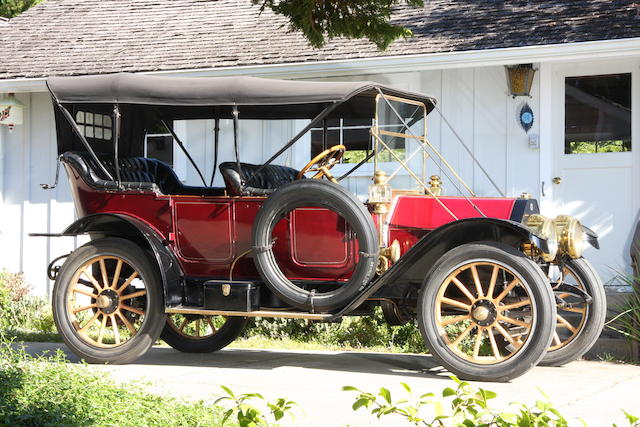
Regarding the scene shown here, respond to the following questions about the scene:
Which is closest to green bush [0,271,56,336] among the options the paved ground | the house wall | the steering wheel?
the house wall

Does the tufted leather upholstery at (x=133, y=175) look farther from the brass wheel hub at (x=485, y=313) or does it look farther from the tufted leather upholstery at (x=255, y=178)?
the brass wheel hub at (x=485, y=313)

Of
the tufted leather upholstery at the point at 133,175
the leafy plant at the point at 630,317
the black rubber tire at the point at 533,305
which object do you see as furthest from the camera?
the leafy plant at the point at 630,317

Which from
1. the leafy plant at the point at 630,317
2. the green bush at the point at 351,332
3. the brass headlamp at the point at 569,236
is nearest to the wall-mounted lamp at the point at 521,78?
the green bush at the point at 351,332

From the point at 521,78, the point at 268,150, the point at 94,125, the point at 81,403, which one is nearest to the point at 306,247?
the point at 94,125

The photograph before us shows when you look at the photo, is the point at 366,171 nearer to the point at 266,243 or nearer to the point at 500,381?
the point at 266,243

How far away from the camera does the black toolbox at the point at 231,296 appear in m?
7.06

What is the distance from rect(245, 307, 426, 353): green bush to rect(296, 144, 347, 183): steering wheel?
2028 mm

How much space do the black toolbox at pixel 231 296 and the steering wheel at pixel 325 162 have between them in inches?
38.6

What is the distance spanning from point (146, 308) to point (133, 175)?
4.28ft

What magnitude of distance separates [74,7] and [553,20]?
760 cm

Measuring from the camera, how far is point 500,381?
6.28 meters

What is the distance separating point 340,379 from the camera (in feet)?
21.5

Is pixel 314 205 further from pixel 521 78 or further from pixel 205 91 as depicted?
Result: pixel 521 78

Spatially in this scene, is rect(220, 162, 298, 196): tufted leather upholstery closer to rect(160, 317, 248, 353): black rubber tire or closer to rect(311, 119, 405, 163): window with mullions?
rect(160, 317, 248, 353): black rubber tire
